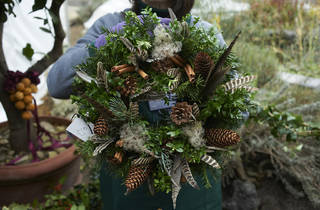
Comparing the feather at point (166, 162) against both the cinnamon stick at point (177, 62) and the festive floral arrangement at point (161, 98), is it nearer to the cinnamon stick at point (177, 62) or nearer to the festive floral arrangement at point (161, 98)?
the festive floral arrangement at point (161, 98)

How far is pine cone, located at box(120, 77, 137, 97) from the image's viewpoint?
30.8 inches

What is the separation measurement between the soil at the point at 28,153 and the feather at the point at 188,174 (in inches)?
51.5

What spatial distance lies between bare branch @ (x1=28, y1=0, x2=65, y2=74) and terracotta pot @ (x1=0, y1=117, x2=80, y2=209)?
0.54 m

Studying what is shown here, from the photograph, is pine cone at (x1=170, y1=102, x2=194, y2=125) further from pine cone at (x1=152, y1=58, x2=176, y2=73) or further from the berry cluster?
the berry cluster

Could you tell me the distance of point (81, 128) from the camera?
0.85m

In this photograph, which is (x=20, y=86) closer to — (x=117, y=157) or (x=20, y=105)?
(x=20, y=105)

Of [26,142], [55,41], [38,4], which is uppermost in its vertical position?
[38,4]

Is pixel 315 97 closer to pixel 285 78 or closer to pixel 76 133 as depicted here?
pixel 285 78

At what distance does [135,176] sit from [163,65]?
0.31 m

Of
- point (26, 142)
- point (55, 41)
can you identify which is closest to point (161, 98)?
point (55, 41)

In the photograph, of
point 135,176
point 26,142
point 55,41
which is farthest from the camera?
point 26,142

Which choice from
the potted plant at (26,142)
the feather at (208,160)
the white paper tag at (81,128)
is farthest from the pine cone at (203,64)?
the potted plant at (26,142)

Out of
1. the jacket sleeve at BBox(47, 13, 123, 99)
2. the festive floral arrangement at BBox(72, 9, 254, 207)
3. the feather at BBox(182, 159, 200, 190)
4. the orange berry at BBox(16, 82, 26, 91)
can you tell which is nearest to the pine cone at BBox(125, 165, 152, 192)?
the festive floral arrangement at BBox(72, 9, 254, 207)

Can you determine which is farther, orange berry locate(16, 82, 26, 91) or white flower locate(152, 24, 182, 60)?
orange berry locate(16, 82, 26, 91)
